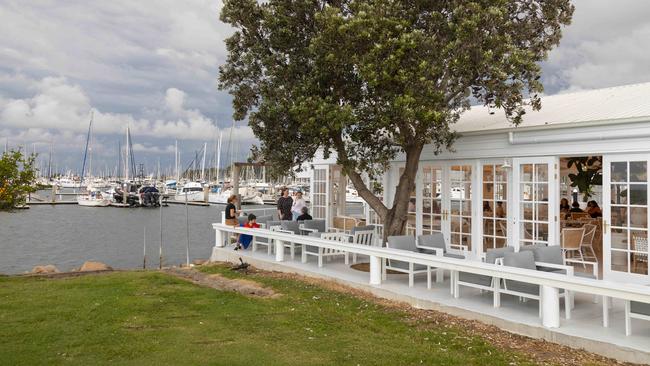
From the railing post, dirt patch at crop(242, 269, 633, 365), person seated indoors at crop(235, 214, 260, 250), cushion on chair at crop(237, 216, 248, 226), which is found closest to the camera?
dirt patch at crop(242, 269, 633, 365)

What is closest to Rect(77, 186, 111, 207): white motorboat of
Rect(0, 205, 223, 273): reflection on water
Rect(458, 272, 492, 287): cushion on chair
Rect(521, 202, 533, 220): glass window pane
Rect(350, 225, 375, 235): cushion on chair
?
Rect(0, 205, 223, 273): reflection on water

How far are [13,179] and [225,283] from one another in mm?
6187

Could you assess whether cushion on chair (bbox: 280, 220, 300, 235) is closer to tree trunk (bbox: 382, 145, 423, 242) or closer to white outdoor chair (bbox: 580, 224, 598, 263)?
tree trunk (bbox: 382, 145, 423, 242)

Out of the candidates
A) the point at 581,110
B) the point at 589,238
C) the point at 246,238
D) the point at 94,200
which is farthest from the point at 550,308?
the point at 94,200

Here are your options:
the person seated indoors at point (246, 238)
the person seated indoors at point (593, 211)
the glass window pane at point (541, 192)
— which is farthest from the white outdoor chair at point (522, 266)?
the person seated indoors at point (246, 238)

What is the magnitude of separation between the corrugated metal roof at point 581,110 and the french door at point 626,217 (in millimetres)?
883

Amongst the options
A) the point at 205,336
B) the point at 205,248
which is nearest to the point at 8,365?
the point at 205,336

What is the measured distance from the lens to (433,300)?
27.4 ft

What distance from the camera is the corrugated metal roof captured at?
9719mm

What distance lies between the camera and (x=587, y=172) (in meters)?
13.3

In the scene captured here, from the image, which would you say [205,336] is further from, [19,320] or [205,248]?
[205,248]

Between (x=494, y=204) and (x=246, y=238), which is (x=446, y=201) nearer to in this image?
(x=494, y=204)

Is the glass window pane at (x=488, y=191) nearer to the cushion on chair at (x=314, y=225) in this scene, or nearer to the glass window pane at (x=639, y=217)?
the glass window pane at (x=639, y=217)

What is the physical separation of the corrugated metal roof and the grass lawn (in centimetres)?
524
